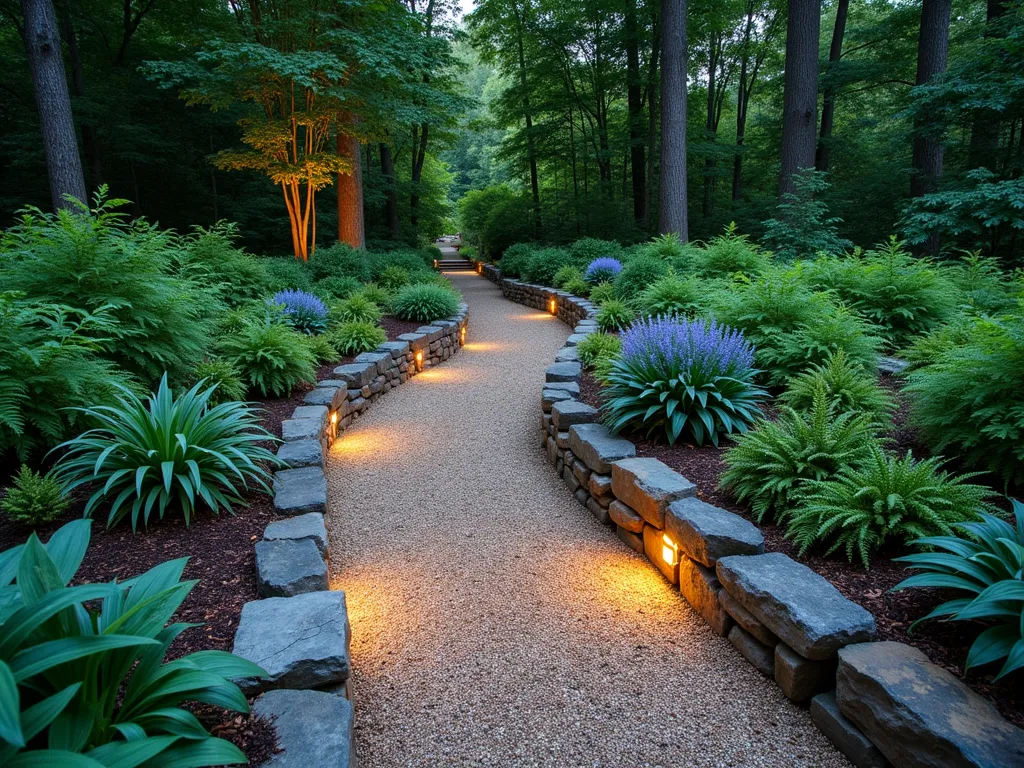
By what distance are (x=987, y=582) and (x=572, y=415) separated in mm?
2695

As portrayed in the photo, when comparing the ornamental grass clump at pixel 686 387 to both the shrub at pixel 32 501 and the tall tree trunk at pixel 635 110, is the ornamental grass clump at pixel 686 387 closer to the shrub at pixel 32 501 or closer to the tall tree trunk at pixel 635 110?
the shrub at pixel 32 501

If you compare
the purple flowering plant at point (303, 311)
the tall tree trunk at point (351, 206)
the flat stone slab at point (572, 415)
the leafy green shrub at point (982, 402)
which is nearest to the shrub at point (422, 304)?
the purple flowering plant at point (303, 311)

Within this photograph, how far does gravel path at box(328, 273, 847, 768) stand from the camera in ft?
6.28

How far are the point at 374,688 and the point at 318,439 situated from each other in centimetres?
218

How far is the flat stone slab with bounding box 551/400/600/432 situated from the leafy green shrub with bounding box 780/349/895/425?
1368mm

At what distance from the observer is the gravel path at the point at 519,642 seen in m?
1.91

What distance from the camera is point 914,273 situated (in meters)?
5.48

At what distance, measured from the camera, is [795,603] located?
202 centimetres

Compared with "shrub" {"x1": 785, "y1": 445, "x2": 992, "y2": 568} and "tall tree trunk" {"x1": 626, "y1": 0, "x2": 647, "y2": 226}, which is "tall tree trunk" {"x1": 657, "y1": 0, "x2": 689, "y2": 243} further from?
"shrub" {"x1": 785, "y1": 445, "x2": 992, "y2": 568}

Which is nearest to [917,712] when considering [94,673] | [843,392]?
[94,673]

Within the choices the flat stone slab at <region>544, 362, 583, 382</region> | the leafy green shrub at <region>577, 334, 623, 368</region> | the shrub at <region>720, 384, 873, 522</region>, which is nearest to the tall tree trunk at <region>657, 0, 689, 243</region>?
the leafy green shrub at <region>577, 334, 623, 368</region>

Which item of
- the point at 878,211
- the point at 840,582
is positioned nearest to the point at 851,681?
the point at 840,582

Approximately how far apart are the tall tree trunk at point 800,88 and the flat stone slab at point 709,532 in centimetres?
862

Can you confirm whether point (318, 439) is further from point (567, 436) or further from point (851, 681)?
point (851, 681)
